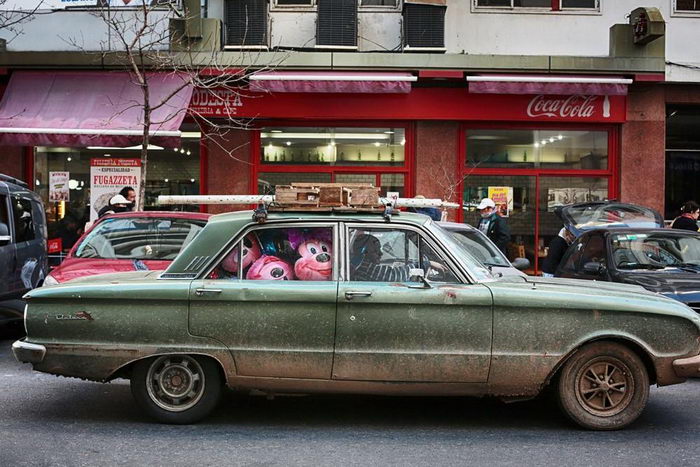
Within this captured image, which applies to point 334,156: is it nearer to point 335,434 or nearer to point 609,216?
point 609,216

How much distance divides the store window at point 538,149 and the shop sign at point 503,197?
0.46 meters

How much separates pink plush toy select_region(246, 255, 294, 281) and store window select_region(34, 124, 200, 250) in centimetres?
1024

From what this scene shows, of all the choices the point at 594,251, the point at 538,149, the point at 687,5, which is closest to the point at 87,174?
the point at 538,149

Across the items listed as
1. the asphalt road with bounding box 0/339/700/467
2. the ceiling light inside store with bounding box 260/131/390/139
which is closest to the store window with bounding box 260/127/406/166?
the ceiling light inside store with bounding box 260/131/390/139

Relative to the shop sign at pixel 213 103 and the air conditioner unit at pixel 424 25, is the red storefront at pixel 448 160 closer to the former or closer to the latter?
the shop sign at pixel 213 103

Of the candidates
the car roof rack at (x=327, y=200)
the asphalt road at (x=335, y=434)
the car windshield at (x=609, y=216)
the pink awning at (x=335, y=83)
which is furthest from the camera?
the pink awning at (x=335, y=83)

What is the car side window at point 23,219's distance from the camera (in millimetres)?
9781

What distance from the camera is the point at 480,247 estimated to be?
9516 mm

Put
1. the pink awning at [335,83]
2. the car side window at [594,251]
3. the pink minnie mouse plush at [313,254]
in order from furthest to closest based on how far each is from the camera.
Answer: the pink awning at [335,83] → the car side window at [594,251] → the pink minnie mouse plush at [313,254]

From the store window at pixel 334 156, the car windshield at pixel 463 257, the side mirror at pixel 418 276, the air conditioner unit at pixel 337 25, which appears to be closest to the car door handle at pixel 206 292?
the side mirror at pixel 418 276

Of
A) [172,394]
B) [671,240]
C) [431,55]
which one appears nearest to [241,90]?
[431,55]

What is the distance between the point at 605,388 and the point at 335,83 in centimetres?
980

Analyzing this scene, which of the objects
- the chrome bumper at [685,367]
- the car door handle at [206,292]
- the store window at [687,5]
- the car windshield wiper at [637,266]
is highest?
the store window at [687,5]

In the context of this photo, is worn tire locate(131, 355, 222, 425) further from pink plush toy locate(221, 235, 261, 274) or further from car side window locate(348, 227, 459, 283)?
car side window locate(348, 227, 459, 283)
